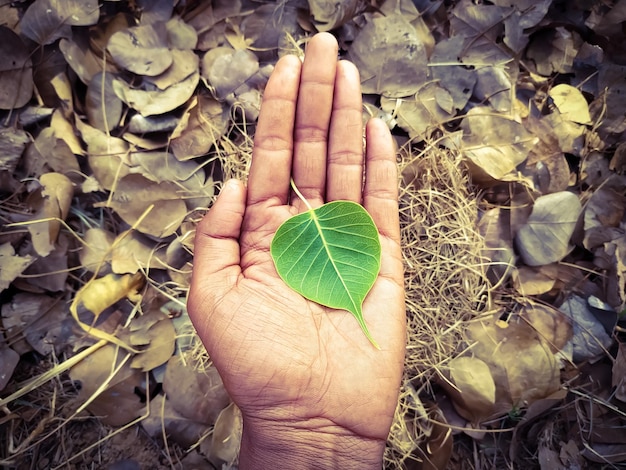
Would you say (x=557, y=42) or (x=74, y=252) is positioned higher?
(x=557, y=42)

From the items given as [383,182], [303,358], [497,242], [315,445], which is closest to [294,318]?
[303,358]

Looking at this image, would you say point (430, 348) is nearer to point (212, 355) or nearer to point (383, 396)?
point (383, 396)

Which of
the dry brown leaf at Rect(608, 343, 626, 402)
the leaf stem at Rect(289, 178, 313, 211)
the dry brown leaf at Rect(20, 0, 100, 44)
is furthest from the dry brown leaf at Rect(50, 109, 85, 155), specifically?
the dry brown leaf at Rect(608, 343, 626, 402)

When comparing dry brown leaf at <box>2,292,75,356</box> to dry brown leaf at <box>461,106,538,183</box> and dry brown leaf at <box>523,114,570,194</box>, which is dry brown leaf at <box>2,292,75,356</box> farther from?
dry brown leaf at <box>523,114,570,194</box>

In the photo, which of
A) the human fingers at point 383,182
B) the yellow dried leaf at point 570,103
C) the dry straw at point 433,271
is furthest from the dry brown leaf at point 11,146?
the yellow dried leaf at point 570,103

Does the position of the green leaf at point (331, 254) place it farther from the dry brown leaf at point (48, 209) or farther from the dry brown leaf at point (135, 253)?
the dry brown leaf at point (48, 209)

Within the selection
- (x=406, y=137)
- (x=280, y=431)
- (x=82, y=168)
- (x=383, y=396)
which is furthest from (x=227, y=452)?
(x=406, y=137)
